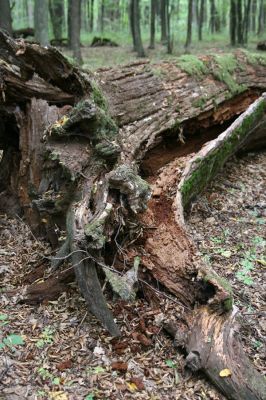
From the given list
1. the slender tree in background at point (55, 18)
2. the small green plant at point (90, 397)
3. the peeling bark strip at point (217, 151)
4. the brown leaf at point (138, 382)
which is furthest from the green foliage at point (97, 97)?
the slender tree in background at point (55, 18)

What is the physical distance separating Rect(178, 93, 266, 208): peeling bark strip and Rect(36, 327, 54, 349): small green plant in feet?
7.85

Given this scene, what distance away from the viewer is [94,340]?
3871mm

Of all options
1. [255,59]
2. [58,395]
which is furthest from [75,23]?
[58,395]

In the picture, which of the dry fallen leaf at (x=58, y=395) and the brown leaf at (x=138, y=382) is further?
the brown leaf at (x=138, y=382)

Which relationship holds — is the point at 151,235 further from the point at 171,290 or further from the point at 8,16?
the point at 8,16

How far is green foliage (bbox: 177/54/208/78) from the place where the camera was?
7316mm

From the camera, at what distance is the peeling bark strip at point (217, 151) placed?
19.1 feet

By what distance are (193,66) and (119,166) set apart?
346 cm

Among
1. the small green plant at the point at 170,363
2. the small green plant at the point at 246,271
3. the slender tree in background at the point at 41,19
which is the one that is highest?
the slender tree in background at the point at 41,19

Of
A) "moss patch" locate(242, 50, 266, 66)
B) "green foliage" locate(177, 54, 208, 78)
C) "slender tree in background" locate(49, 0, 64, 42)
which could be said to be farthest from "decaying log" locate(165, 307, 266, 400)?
"slender tree in background" locate(49, 0, 64, 42)

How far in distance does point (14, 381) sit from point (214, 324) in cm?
172

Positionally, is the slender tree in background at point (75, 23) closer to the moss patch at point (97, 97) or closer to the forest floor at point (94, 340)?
the moss patch at point (97, 97)

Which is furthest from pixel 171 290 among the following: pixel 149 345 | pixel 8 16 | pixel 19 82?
pixel 8 16

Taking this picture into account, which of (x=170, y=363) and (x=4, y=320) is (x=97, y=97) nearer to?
(x=4, y=320)
